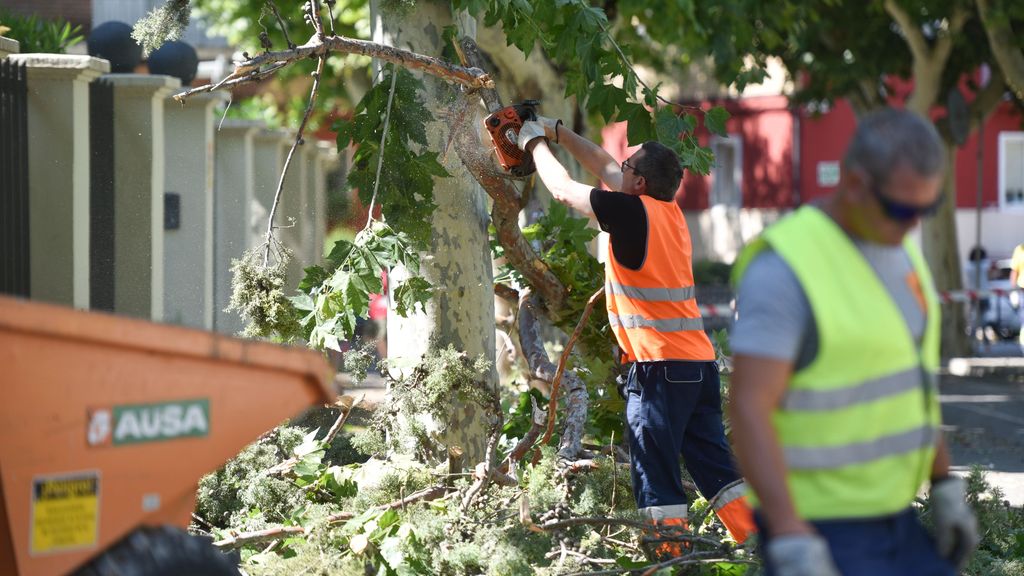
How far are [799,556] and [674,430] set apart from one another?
259 centimetres

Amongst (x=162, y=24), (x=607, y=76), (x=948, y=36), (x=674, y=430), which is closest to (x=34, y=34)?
(x=162, y=24)

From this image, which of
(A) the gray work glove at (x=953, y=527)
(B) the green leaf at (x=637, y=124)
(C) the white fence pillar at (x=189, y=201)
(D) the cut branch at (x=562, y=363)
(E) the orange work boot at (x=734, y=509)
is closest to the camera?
(A) the gray work glove at (x=953, y=527)

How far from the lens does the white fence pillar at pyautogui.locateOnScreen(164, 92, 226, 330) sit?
435 inches

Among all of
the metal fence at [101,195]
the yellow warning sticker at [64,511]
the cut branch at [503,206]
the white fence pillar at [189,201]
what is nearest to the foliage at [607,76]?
the cut branch at [503,206]

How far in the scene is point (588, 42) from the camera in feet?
19.5

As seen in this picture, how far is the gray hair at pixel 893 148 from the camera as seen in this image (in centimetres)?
266

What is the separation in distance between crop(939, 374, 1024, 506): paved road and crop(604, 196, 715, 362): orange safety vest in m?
2.68

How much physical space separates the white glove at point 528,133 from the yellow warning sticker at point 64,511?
257 centimetres

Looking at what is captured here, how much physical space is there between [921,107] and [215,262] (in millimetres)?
10101

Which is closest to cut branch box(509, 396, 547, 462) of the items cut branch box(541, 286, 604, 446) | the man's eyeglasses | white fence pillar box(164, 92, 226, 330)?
cut branch box(541, 286, 604, 446)

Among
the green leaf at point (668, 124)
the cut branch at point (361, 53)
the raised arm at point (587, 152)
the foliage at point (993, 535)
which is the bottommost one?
the foliage at point (993, 535)

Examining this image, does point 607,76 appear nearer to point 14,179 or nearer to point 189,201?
point 14,179

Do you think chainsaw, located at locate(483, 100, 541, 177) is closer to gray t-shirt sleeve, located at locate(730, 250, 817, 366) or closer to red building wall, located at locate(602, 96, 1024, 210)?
gray t-shirt sleeve, located at locate(730, 250, 817, 366)

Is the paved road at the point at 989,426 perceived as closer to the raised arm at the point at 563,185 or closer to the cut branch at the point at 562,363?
the cut branch at the point at 562,363
